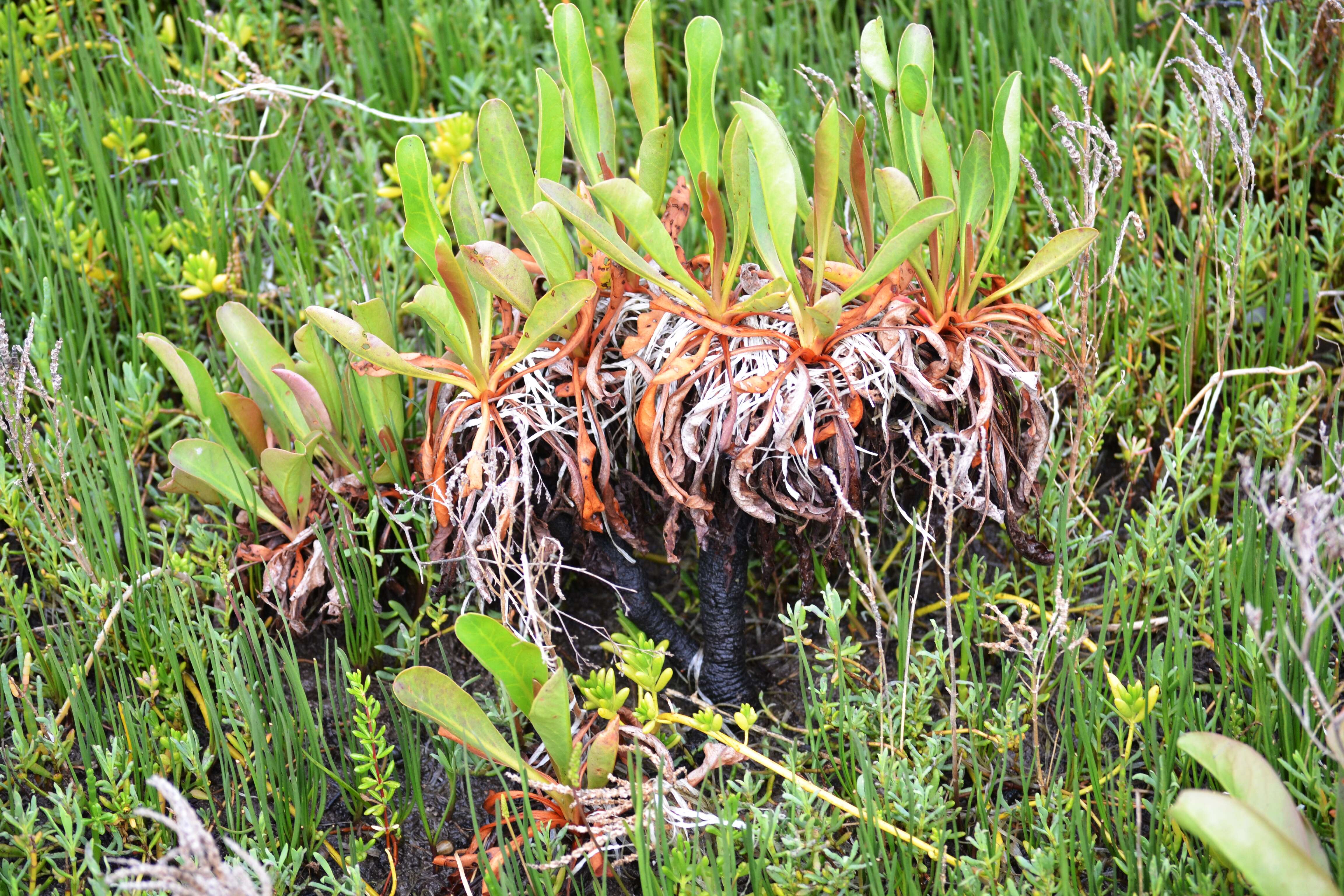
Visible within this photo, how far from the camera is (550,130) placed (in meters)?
1.46

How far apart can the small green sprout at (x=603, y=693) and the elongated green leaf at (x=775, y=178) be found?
1.79 feet

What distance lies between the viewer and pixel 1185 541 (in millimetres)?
1642

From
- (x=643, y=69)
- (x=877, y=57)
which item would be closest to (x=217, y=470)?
(x=643, y=69)

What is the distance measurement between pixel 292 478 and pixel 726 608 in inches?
26.4

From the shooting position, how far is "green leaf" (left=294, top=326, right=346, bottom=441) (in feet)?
5.40

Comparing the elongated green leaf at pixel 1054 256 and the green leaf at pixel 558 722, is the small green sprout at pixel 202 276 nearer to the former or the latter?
the green leaf at pixel 558 722

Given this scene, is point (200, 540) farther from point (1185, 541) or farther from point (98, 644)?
point (1185, 541)

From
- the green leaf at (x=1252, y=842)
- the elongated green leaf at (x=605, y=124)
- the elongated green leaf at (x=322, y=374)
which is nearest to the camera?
the green leaf at (x=1252, y=842)

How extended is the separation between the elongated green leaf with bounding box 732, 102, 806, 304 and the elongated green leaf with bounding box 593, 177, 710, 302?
126 mm

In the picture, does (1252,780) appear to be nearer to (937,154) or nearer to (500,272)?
(937,154)

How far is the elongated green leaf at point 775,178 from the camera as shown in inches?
49.7

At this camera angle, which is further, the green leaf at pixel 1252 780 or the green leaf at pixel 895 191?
the green leaf at pixel 895 191

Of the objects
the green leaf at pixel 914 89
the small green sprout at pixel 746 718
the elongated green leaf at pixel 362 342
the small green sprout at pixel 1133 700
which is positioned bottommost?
the small green sprout at pixel 1133 700

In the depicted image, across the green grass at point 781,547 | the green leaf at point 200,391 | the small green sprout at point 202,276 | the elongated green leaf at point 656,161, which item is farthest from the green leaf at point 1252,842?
the small green sprout at point 202,276
